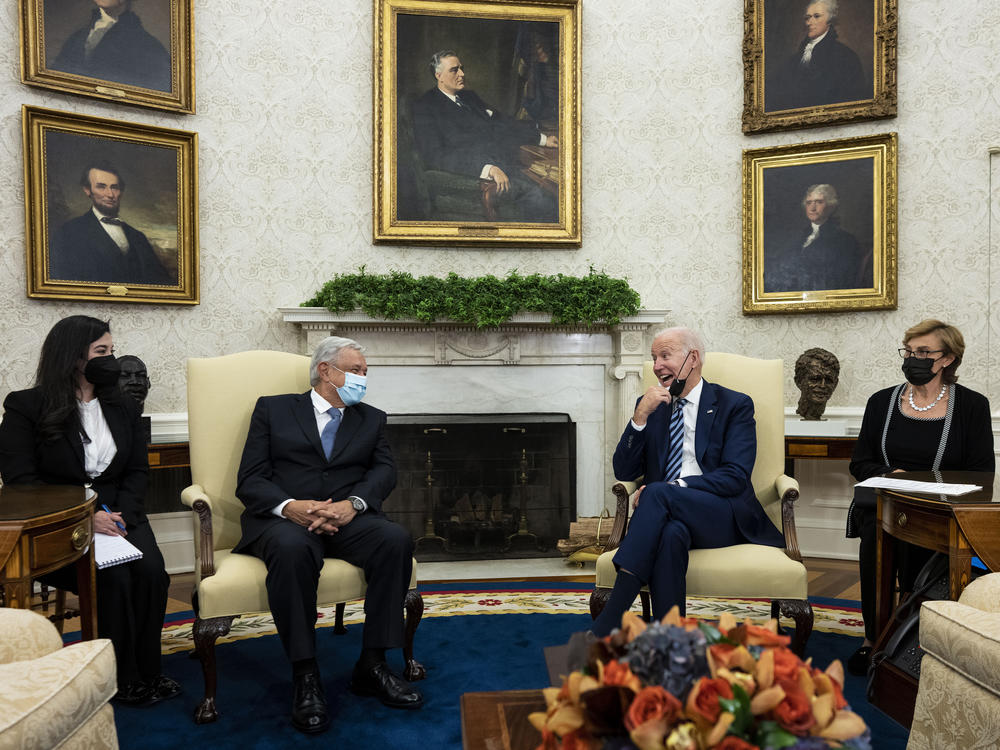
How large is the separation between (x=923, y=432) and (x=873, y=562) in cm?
64

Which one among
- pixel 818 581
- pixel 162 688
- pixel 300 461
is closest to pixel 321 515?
pixel 300 461

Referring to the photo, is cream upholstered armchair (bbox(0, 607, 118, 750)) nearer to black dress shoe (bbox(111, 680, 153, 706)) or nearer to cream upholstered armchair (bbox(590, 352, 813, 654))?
black dress shoe (bbox(111, 680, 153, 706))

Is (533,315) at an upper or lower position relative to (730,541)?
upper

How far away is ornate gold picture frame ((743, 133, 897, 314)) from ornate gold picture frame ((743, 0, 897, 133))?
0.74 ft

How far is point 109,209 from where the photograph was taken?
193 inches

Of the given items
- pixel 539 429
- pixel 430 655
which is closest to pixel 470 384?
pixel 539 429

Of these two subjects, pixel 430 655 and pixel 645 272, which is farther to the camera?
pixel 645 272

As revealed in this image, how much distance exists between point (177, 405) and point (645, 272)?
140 inches

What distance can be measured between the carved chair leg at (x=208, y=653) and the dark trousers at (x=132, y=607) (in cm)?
34

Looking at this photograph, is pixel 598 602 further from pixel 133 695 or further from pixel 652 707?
Result: pixel 652 707

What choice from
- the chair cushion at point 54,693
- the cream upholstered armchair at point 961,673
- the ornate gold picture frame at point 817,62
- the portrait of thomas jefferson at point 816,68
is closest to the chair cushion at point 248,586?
the chair cushion at point 54,693

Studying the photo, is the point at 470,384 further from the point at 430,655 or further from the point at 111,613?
the point at 111,613

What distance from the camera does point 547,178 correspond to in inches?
225

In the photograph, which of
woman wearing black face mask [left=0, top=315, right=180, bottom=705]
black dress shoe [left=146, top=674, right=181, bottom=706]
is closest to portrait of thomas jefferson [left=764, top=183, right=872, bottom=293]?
woman wearing black face mask [left=0, top=315, right=180, bottom=705]
